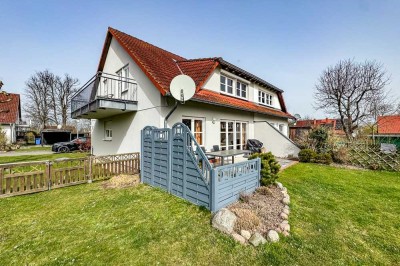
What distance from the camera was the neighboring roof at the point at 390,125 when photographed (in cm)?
2602

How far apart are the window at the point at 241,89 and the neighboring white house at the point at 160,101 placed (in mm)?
71

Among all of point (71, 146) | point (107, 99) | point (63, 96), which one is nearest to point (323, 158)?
point (107, 99)

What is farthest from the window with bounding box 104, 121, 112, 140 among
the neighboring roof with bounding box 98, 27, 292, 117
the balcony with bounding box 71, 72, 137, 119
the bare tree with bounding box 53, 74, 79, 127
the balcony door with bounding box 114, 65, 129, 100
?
the bare tree with bounding box 53, 74, 79, 127

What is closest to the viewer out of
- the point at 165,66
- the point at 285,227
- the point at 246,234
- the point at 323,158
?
the point at 246,234

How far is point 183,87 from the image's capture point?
7082mm

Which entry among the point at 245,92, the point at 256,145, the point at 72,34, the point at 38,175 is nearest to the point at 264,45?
the point at 245,92

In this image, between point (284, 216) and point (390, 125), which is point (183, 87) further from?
point (390, 125)

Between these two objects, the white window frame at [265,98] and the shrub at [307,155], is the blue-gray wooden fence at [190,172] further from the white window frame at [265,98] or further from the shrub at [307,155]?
the white window frame at [265,98]

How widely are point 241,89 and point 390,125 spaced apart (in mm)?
27002

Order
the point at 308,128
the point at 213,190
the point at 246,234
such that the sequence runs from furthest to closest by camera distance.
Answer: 1. the point at 308,128
2. the point at 213,190
3. the point at 246,234

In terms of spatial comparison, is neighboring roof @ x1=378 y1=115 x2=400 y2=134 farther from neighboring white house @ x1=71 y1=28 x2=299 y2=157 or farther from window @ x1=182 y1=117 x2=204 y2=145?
window @ x1=182 y1=117 x2=204 y2=145

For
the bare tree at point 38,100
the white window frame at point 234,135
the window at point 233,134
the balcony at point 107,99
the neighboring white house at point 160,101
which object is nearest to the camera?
the balcony at point 107,99

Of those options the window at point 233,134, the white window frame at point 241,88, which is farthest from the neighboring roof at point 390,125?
the window at point 233,134

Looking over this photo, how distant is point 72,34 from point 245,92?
11.5 meters
